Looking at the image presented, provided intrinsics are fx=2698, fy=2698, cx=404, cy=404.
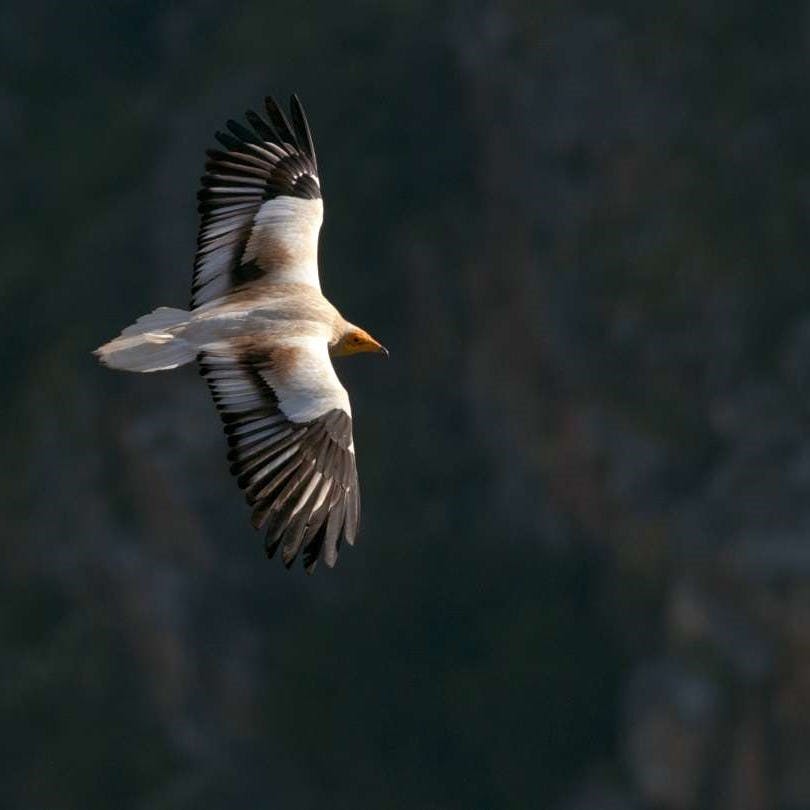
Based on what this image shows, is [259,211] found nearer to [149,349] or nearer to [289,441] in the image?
[149,349]

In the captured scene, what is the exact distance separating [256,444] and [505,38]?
172 ft

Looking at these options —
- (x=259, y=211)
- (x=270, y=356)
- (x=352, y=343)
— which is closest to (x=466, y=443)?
(x=259, y=211)

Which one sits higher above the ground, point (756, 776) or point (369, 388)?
point (369, 388)

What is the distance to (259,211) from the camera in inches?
1006

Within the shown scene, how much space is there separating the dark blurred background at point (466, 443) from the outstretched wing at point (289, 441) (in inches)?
1710

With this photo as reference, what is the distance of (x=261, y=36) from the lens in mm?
76688

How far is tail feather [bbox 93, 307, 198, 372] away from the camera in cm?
2248

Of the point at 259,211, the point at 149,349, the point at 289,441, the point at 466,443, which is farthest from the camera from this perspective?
the point at 466,443

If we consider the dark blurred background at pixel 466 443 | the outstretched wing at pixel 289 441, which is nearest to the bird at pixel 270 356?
the outstretched wing at pixel 289 441

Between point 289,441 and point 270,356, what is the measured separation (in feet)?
2.93

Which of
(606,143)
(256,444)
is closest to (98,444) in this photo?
(606,143)

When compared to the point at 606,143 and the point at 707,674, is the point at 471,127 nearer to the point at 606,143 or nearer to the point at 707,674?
the point at 606,143

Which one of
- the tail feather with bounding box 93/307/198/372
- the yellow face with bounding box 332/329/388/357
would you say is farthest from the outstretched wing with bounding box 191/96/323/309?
the tail feather with bounding box 93/307/198/372

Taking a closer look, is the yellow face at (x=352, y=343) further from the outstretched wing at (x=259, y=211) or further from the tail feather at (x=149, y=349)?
the tail feather at (x=149, y=349)
